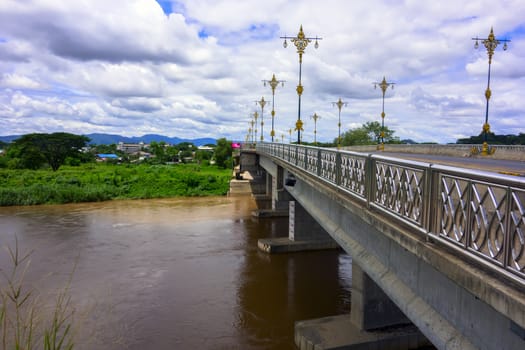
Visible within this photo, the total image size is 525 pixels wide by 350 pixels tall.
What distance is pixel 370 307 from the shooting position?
10648 millimetres

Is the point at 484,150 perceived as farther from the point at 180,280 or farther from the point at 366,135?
the point at 366,135

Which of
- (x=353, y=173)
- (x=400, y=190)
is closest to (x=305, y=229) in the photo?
(x=353, y=173)

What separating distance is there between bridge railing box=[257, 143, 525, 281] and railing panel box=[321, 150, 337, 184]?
1.25 metres

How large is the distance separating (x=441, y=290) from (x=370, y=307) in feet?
21.2

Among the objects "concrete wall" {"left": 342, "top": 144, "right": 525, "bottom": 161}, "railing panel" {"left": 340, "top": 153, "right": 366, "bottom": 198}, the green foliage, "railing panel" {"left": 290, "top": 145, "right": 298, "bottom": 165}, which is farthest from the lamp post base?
the green foliage

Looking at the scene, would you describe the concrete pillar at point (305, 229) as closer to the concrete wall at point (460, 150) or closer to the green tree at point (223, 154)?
the concrete wall at point (460, 150)

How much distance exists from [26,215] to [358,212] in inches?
1398

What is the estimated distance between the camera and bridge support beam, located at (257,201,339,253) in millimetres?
21219

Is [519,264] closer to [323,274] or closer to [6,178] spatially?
[323,274]

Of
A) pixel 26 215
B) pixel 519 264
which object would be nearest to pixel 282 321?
pixel 519 264

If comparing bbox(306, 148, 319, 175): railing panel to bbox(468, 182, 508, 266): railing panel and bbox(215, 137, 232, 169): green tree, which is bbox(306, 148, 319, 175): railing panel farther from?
bbox(215, 137, 232, 169): green tree

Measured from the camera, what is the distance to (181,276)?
17.4m

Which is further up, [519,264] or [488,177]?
[488,177]

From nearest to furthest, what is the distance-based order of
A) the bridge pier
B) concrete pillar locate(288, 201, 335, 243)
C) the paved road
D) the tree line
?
the paved road → the bridge pier → concrete pillar locate(288, 201, 335, 243) → the tree line
